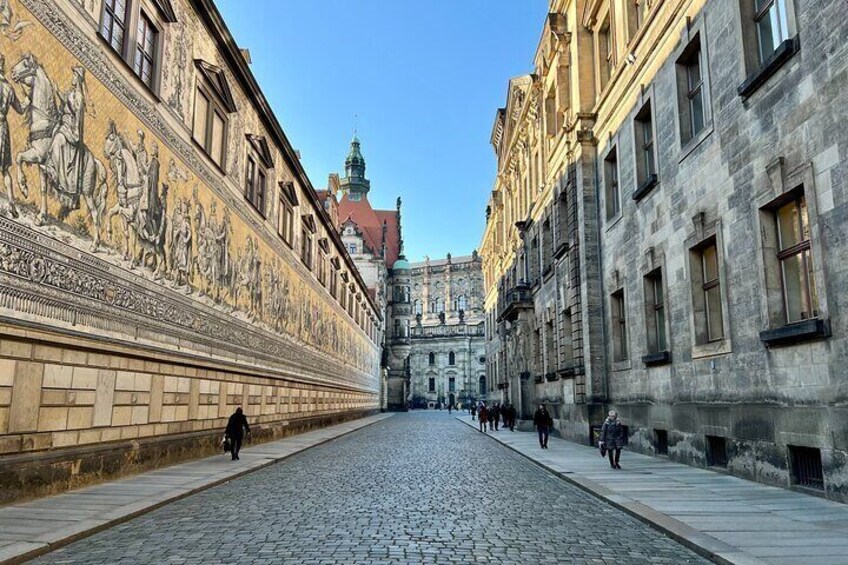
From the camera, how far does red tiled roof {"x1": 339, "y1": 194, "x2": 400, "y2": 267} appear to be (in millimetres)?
91812

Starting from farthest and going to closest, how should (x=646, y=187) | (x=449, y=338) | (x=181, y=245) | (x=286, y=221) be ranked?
(x=449, y=338), (x=286, y=221), (x=646, y=187), (x=181, y=245)

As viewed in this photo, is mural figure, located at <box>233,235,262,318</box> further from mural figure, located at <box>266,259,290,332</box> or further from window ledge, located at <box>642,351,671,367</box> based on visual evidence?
window ledge, located at <box>642,351,671,367</box>

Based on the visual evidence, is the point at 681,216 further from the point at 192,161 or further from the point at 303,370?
the point at 303,370

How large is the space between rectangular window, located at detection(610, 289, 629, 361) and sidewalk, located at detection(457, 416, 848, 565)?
560 centimetres

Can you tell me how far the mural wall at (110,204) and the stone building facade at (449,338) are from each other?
7540 centimetres

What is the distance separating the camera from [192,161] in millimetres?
16734

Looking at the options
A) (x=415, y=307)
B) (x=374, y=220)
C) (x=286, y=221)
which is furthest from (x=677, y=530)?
(x=415, y=307)

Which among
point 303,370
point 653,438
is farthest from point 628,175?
point 303,370

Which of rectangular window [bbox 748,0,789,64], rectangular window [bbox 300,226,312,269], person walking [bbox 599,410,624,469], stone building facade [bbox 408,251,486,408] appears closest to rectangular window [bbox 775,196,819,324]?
rectangular window [bbox 748,0,789,64]

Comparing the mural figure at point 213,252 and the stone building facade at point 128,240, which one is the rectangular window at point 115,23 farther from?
the mural figure at point 213,252

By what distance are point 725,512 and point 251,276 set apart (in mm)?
16355

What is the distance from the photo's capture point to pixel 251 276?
21625 millimetres

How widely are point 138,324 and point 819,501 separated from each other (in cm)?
1231

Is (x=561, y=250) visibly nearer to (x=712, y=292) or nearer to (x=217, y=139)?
(x=712, y=292)
